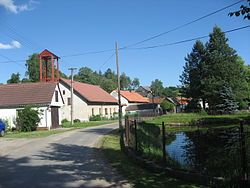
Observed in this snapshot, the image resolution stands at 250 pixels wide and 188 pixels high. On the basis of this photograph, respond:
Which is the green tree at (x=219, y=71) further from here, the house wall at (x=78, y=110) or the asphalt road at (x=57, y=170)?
the asphalt road at (x=57, y=170)

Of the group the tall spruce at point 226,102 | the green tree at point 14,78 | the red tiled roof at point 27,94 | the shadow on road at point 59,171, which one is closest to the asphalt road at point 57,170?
the shadow on road at point 59,171

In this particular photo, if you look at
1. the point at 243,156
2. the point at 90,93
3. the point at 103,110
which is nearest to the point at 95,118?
the point at 90,93

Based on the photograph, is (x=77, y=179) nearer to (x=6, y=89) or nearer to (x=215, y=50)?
(x=6, y=89)

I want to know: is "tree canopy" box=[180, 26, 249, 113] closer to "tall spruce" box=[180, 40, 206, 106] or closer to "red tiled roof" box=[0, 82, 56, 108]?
"tall spruce" box=[180, 40, 206, 106]

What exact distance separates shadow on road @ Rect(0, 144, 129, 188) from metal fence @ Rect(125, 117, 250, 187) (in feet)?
5.72

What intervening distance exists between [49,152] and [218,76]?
186 ft

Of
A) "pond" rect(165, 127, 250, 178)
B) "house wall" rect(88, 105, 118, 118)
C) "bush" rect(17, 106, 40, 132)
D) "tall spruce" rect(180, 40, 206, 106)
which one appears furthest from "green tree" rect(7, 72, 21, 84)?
"pond" rect(165, 127, 250, 178)

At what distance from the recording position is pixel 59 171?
41.2 ft

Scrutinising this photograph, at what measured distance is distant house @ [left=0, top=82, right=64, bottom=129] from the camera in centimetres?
4047

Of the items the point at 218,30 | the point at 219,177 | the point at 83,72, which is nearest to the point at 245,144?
the point at 219,177

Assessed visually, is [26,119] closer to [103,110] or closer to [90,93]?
[90,93]

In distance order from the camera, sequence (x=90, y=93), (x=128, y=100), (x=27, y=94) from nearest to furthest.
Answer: (x=27, y=94), (x=90, y=93), (x=128, y=100)

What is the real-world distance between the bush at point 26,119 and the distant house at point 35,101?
1.73 metres

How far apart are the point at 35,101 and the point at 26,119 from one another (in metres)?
3.57
